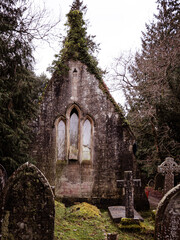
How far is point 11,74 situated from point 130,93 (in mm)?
10179

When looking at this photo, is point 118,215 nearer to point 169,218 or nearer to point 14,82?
point 169,218

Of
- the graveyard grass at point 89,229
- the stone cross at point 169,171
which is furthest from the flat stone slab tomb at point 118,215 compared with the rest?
the stone cross at point 169,171

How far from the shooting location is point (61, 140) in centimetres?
1163

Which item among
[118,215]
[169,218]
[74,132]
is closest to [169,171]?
[118,215]

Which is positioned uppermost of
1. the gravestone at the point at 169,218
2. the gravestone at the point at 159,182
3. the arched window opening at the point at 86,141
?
the arched window opening at the point at 86,141

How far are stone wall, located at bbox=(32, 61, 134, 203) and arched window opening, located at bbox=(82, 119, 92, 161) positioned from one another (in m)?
0.25

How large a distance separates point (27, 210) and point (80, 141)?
8.41 metres

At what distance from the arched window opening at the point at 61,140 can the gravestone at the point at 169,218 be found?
835 centimetres

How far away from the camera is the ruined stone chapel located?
11.1 metres

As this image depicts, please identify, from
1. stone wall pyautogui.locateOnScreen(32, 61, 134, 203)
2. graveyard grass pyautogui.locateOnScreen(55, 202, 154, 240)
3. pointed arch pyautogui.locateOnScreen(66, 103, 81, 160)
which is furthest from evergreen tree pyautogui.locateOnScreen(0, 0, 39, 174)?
pointed arch pyautogui.locateOnScreen(66, 103, 81, 160)

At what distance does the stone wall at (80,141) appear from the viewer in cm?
1112

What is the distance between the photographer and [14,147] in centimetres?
759

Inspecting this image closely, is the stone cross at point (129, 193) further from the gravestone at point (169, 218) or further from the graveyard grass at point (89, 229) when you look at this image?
the gravestone at point (169, 218)

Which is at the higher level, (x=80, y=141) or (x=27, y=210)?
(x=80, y=141)
